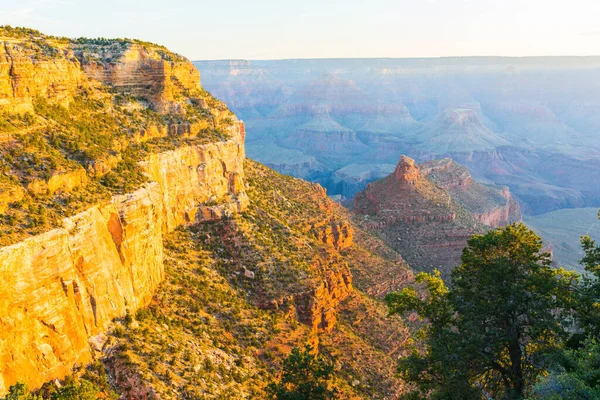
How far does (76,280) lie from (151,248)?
8656 mm

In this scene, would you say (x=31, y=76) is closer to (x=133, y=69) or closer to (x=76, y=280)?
(x=133, y=69)

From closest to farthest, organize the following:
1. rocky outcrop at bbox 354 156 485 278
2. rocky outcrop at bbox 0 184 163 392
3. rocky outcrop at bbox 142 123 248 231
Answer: rocky outcrop at bbox 0 184 163 392, rocky outcrop at bbox 142 123 248 231, rocky outcrop at bbox 354 156 485 278

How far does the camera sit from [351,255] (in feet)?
214

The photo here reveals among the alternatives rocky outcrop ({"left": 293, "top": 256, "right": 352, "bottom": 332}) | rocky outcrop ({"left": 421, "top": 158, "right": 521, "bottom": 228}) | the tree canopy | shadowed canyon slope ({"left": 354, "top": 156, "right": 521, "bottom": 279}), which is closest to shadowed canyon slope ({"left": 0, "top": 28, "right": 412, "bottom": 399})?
rocky outcrop ({"left": 293, "top": 256, "right": 352, "bottom": 332})

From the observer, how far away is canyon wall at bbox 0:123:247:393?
70.2 feet

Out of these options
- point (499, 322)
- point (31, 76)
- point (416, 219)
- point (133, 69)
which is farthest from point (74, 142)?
point (416, 219)

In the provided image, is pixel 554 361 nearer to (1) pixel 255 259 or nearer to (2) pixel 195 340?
(2) pixel 195 340

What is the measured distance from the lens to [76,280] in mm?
24969

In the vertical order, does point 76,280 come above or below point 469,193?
above

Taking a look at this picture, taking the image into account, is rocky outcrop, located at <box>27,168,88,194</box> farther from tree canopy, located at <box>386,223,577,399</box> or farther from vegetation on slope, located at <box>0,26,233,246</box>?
tree canopy, located at <box>386,223,577,399</box>

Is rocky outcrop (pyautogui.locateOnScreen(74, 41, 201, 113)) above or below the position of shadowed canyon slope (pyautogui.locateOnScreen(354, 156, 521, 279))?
above

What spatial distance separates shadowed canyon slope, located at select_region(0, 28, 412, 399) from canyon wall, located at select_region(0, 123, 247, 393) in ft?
0.24

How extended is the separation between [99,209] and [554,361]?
25231mm

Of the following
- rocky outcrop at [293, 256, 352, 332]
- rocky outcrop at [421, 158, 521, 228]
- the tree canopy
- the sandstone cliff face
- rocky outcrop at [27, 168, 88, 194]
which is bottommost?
rocky outcrop at [421, 158, 521, 228]
